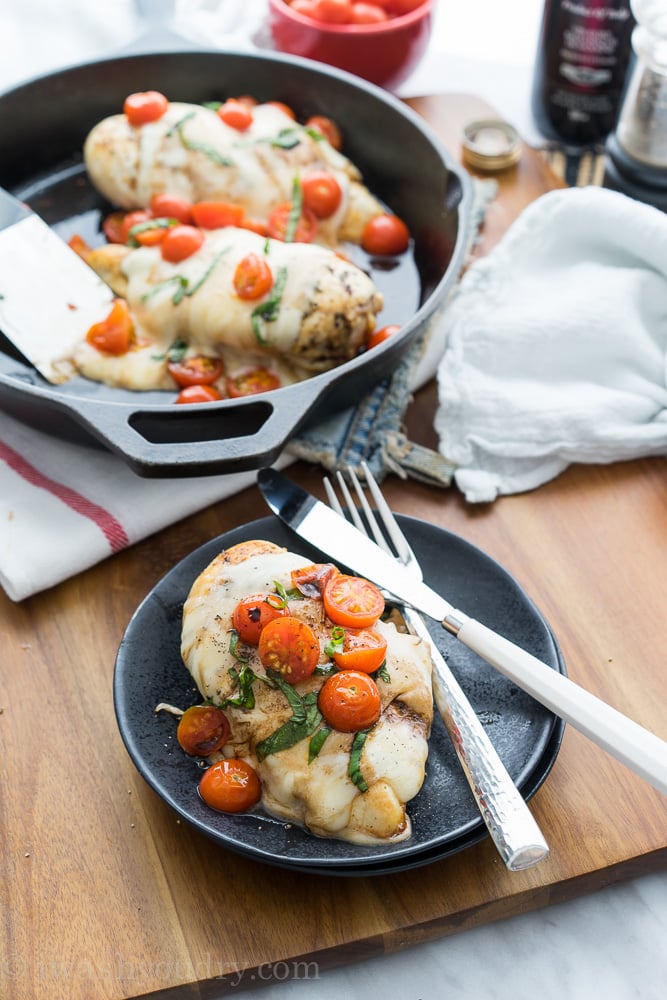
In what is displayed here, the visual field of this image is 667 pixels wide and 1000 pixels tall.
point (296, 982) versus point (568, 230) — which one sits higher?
point (568, 230)

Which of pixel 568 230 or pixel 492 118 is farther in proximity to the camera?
pixel 492 118

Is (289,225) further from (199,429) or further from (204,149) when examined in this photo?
(199,429)

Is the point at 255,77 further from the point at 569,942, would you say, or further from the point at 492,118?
the point at 569,942

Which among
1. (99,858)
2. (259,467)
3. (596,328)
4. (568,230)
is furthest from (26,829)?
(568,230)

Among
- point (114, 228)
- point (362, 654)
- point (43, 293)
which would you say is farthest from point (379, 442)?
point (114, 228)

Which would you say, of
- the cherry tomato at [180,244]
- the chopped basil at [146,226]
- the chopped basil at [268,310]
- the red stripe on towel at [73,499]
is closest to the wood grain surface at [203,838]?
the red stripe on towel at [73,499]

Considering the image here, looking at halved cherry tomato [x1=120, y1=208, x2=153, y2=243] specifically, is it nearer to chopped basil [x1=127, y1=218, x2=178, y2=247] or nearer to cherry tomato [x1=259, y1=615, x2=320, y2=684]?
chopped basil [x1=127, y1=218, x2=178, y2=247]

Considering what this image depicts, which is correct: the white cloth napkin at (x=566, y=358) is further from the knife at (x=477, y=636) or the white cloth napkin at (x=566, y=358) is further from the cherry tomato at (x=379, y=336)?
the knife at (x=477, y=636)
